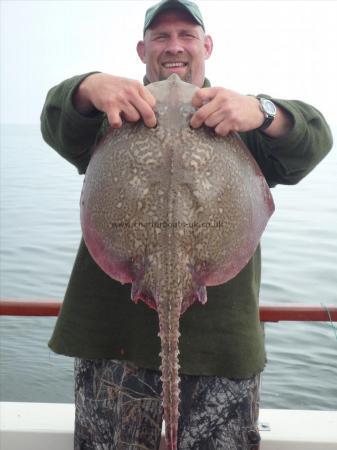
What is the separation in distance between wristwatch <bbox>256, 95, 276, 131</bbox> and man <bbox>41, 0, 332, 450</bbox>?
83 mm

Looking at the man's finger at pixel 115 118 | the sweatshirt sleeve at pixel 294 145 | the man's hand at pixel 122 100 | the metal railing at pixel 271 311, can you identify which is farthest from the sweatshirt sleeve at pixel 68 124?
the metal railing at pixel 271 311

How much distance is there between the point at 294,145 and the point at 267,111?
21 cm

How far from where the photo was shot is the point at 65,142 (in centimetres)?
225

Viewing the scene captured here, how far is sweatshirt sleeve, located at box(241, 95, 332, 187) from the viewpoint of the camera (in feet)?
6.97

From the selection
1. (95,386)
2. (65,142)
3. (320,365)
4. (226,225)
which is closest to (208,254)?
(226,225)

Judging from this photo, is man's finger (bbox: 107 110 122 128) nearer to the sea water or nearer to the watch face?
the watch face

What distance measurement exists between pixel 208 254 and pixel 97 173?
494 mm

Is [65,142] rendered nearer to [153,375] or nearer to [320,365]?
[153,375]

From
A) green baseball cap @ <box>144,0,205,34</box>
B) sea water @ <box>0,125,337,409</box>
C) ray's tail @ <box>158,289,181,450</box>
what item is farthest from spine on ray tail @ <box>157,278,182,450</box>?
sea water @ <box>0,125,337,409</box>

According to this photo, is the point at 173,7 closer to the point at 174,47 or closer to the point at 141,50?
the point at 174,47

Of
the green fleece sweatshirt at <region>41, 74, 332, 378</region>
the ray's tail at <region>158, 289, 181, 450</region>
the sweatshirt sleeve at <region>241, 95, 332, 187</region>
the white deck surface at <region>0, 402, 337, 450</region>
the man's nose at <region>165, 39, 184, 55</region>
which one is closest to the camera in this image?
the ray's tail at <region>158, 289, 181, 450</region>

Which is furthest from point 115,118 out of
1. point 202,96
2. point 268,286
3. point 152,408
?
point 268,286

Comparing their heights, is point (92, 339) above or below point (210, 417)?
above

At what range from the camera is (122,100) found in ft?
5.96
